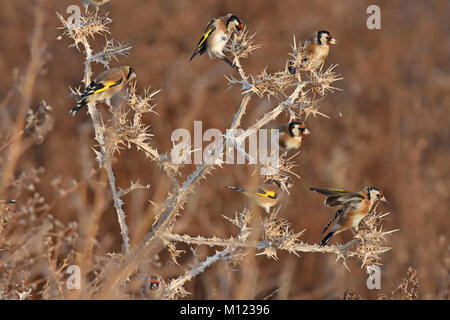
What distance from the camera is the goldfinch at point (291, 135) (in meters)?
3.99

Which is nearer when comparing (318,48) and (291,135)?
(291,135)

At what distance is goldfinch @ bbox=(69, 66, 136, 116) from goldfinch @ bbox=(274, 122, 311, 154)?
1.08m

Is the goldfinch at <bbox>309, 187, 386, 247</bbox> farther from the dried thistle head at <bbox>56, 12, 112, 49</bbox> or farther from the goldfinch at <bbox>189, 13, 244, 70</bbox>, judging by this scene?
the dried thistle head at <bbox>56, 12, 112, 49</bbox>

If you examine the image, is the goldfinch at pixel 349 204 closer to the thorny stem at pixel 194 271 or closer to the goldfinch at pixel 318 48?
the thorny stem at pixel 194 271

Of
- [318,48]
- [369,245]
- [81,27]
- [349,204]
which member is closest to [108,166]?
[81,27]

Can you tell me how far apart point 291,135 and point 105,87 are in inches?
47.8

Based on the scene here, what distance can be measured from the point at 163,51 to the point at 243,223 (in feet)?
21.5

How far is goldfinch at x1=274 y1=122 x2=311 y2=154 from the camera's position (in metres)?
3.99

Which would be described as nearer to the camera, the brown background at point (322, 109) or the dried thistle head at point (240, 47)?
the dried thistle head at point (240, 47)

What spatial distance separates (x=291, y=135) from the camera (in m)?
4.01

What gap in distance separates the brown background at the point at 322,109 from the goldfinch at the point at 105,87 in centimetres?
306

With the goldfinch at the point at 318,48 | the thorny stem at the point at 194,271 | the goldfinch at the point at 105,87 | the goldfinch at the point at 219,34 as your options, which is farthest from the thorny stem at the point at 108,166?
the goldfinch at the point at 318,48

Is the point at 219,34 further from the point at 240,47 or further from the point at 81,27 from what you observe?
the point at 81,27
